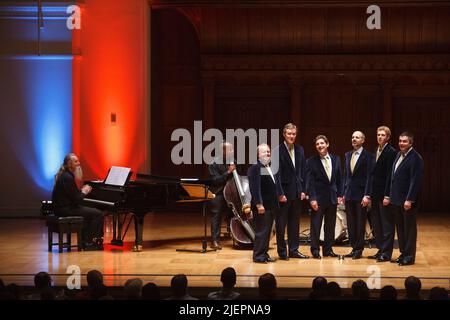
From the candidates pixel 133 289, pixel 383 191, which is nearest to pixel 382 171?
pixel 383 191

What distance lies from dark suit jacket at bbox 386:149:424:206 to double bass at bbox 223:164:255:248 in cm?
144

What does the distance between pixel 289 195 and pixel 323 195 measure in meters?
0.36

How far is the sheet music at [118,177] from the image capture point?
26.6 feet

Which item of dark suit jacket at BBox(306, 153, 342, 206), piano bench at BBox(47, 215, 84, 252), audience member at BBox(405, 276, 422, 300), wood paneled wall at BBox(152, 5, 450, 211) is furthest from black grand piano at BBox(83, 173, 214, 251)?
audience member at BBox(405, 276, 422, 300)

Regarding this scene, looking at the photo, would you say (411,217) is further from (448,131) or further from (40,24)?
(40,24)

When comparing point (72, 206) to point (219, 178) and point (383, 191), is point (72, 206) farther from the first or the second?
point (383, 191)

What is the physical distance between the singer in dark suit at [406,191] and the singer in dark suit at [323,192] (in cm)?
64

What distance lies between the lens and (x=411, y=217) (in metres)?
7.16

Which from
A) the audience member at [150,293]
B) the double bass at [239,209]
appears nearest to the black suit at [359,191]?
the double bass at [239,209]

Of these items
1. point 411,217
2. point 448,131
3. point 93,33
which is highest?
point 93,33

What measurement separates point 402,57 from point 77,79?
16.3 feet

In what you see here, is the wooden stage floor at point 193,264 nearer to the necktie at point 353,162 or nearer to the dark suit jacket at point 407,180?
the dark suit jacket at point 407,180
